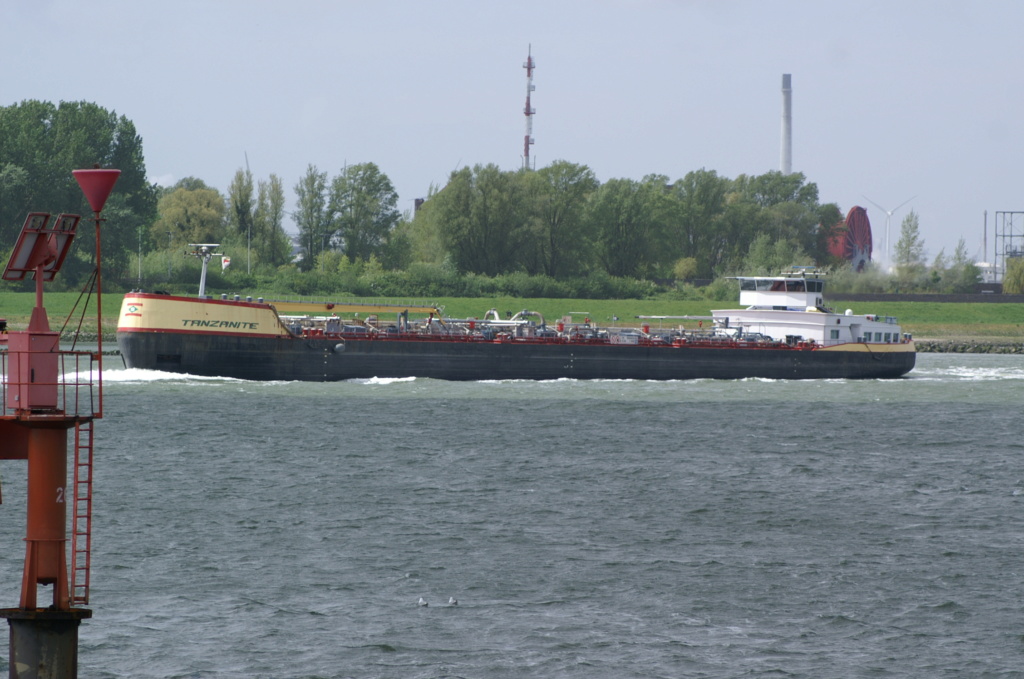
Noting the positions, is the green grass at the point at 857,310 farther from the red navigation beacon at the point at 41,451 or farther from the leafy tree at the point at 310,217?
the red navigation beacon at the point at 41,451

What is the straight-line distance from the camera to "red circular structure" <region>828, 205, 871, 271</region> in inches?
6412

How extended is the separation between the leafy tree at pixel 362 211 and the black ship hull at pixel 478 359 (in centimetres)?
6973

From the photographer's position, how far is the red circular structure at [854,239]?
163 metres

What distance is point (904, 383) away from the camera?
234 feet

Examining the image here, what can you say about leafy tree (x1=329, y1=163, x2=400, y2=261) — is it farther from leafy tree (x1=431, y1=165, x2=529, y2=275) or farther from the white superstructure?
the white superstructure

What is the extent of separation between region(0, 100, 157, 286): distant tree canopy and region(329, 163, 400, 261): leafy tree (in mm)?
18781

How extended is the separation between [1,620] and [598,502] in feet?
47.1

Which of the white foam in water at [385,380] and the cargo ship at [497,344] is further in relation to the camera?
the white foam in water at [385,380]

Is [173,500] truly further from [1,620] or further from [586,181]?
[586,181]

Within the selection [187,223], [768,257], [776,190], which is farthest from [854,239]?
[187,223]

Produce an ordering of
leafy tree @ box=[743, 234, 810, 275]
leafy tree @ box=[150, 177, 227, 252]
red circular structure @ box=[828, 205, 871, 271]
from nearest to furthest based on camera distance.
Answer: leafy tree @ box=[150, 177, 227, 252]
leafy tree @ box=[743, 234, 810, 275]
red circular structure @ box=[828, 205, 871, 271]

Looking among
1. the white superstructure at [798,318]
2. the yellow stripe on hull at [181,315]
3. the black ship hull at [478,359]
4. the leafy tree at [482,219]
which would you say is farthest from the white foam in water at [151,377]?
the leafy tree at [482,219]

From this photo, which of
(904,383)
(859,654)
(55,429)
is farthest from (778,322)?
(55,429)

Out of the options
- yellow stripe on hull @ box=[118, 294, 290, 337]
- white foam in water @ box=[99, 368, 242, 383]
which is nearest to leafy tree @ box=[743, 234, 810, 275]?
yellow stripe on hull @ box=[118, 294, 290, 337]
